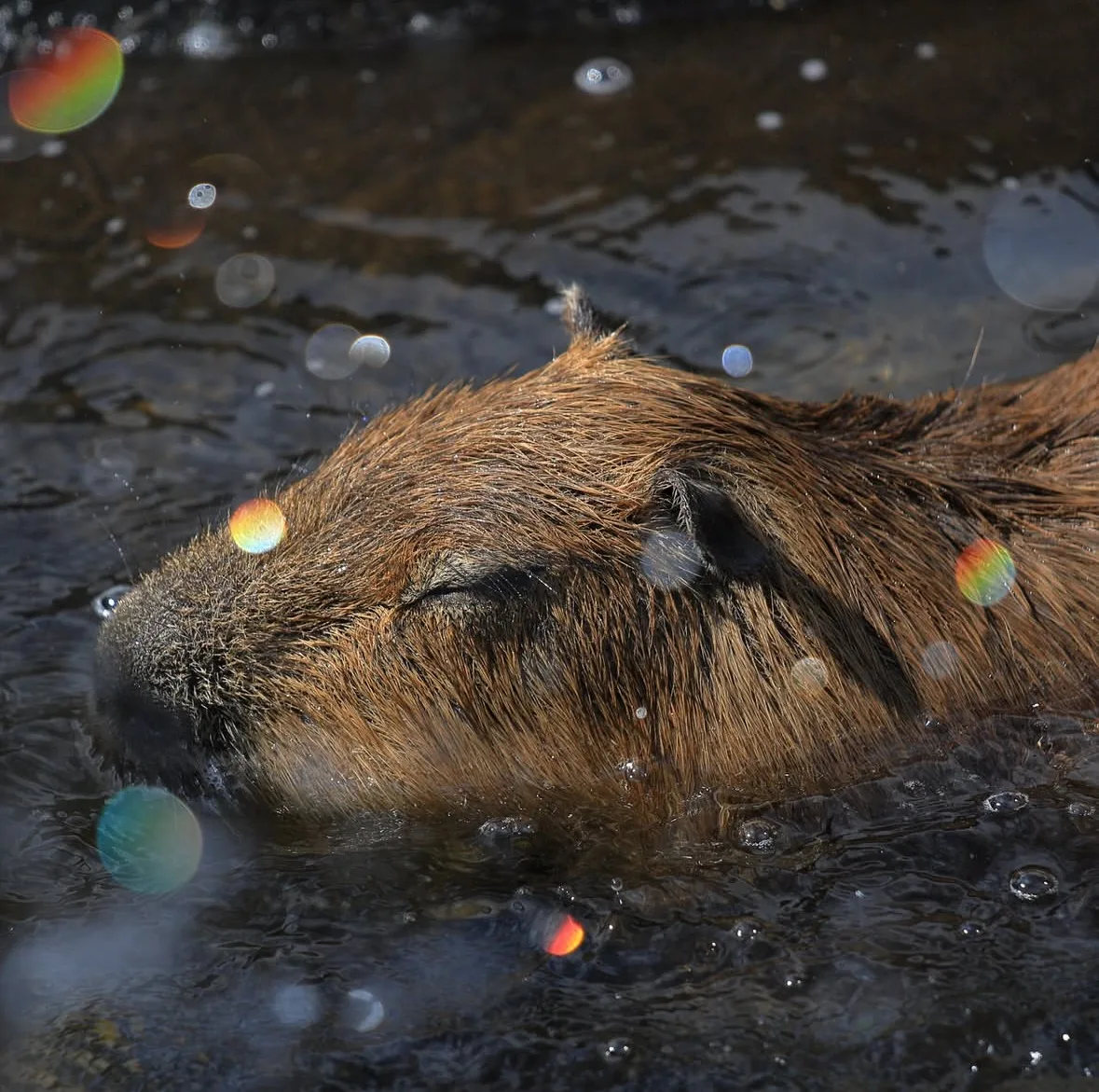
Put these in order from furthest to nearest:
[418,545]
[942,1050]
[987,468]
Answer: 1. [987,468]
2. [418,545]
3. [942,1050]

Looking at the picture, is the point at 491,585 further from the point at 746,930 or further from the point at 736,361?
the point at 736,361

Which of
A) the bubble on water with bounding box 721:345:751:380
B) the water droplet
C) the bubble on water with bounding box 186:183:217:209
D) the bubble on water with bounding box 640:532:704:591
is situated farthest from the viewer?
the bubble on water with bounding box 186:183:217:209

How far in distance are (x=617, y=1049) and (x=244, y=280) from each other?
3.36 metres

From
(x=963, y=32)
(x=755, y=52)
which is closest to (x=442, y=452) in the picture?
(x=755, y=52)

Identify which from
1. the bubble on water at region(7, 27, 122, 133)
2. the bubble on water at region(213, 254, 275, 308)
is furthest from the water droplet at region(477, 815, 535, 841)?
the bubble on water at region(7, 27, 122, 133)

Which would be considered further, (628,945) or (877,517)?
(877,517)

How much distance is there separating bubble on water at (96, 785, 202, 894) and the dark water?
39mm

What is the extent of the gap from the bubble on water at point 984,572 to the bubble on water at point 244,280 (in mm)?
2832

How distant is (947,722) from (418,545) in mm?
1257

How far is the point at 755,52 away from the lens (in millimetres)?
5828

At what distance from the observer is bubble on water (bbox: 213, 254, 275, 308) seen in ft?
17.1

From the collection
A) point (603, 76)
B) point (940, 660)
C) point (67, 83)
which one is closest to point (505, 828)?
point (940, 660)

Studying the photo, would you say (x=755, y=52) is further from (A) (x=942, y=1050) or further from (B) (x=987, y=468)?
(A) (x=942, y=1050)

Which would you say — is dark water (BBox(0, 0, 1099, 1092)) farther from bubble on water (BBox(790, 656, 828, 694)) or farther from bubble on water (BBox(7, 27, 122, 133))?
bubble on water (BBox(790, 656, 828, 694))
